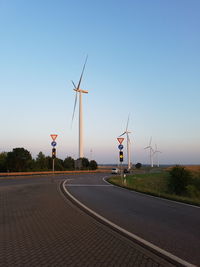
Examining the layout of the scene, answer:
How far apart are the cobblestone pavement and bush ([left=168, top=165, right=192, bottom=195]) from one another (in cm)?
2335

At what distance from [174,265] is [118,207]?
6738mm

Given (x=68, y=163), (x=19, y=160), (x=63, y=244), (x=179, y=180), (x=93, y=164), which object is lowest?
(x=63, y=244)

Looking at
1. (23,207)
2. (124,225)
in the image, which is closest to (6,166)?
(23,207)

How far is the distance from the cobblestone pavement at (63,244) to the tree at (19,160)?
2200 inches

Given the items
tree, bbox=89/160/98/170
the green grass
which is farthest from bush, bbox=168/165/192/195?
tree, bbox=89/160/98/170

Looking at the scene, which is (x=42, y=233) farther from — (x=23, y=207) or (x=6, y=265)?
(x=23, y=207)

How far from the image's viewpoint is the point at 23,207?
1138 centimetres

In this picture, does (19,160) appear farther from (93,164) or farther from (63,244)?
(63,244)

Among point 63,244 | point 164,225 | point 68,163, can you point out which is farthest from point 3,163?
point 63,244

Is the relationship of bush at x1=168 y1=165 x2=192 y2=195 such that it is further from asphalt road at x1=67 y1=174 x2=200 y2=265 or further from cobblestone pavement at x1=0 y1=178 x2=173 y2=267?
cobblestone pavement at x1=0 y1=178 x2=173 y2=267

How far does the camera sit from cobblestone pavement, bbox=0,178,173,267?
5039 millimetres

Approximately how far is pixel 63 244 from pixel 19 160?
61.9 meters

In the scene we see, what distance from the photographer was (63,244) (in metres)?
6.12

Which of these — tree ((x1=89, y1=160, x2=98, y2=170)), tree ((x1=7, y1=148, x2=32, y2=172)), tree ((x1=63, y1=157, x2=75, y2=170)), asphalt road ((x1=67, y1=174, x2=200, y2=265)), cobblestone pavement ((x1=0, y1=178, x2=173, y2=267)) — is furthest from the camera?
tree ((x1=89, y1=160, x2=98, y2=170))
